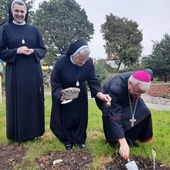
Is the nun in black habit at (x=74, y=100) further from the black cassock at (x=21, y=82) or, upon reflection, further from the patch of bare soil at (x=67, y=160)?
the black cassock at (x=21, y=82)

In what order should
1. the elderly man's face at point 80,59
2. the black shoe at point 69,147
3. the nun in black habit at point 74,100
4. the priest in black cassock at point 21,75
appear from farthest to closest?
the priest in black cassock at point 21,75
the black shoe at point 69,147
the nun in black habit at point 74,100
the elderly man's face at point 80,59

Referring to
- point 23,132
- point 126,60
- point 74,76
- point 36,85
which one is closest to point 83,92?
→ point 74,76

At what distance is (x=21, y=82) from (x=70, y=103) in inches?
29.6

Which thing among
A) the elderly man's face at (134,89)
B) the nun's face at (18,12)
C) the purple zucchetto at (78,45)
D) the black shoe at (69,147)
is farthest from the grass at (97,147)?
the nun's face at (18,12)

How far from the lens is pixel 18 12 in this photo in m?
3.49

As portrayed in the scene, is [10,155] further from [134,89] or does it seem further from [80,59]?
[134,89]

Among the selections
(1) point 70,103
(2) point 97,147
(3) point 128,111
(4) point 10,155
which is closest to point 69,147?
(2) point 97,147

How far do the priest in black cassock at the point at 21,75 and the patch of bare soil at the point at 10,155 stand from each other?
0.14 m

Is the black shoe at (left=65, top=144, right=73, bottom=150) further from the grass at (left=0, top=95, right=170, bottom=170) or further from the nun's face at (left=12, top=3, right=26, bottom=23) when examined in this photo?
the nun's face at (left=12, top=3, right=26, bottom=23)

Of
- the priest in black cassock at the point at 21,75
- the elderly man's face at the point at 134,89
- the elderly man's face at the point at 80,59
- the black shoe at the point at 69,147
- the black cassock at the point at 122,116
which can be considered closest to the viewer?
the elderly man's face at the point at 134,89

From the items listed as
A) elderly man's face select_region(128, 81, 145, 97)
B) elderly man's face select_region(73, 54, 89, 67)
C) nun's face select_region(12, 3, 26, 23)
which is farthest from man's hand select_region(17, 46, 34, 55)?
elderly man's face select_region(128, 81, 145, 97)

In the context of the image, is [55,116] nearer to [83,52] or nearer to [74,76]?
[74,76]

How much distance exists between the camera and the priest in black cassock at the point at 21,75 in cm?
354

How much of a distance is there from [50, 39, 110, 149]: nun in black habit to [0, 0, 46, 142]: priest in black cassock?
38 cm
